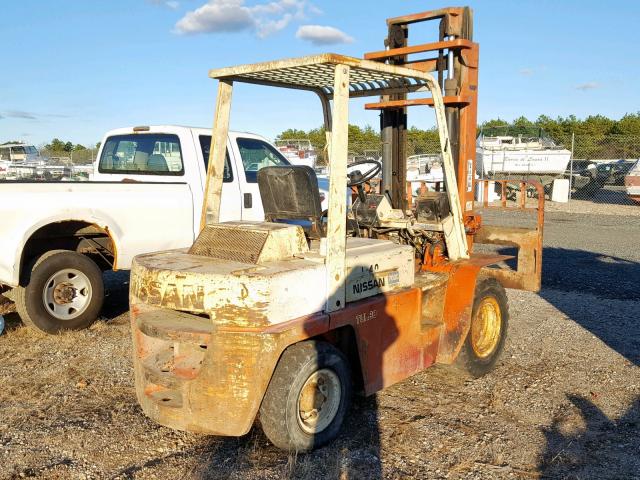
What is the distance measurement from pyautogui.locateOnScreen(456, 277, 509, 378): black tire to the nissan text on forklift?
0.02m

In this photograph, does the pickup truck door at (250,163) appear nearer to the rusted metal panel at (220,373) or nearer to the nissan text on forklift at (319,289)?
the nissan text on forklift at (319,289)

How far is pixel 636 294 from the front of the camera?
9.27 m

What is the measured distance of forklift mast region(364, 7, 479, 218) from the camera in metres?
5.94

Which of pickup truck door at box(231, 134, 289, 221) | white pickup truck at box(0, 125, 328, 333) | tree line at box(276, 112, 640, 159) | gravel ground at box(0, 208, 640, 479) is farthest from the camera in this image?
tree line at box(276, 112, 640, 159)

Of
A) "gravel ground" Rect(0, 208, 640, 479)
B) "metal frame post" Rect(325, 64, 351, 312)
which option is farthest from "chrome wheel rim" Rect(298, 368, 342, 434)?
"metal frame post" Rect(325, 64, 351, 312)

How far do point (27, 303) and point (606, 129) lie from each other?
5303cm

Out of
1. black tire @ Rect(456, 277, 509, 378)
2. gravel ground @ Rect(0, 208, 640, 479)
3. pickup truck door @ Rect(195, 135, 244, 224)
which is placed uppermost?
pickup truck door @ Rect(195, 135, 244, 224)

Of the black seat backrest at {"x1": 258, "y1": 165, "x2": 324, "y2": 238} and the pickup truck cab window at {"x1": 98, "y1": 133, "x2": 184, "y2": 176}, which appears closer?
the black seat backrest at {"x1": 258, "y1": 165, "x2": 324, "y2": 238}

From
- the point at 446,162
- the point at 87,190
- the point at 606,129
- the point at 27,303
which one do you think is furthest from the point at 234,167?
the point at 606,129

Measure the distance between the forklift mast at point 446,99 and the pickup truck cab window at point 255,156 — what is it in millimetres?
2550

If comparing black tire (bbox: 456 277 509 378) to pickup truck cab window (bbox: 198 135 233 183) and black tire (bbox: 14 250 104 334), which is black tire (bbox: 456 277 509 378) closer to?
pickup truck cab window (bbox: 198 135 233 183)

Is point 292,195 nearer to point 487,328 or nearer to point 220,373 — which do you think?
point 220,373

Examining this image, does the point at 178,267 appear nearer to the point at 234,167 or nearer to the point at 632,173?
the point at 234,167

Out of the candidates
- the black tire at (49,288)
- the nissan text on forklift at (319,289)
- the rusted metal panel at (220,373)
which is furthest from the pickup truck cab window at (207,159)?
the rusted metal panel at (220,373)
